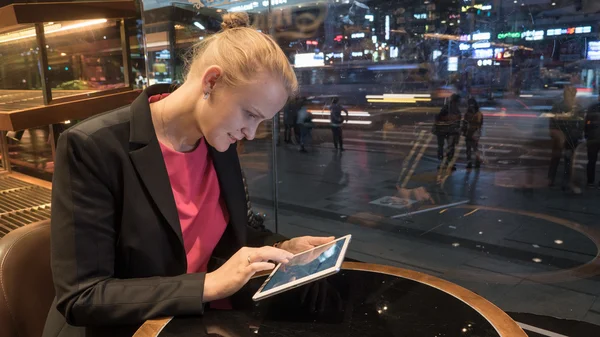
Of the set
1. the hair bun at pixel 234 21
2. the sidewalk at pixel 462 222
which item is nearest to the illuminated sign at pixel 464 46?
the sidewalk at pixel 462 222

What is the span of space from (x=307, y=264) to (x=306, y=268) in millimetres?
31

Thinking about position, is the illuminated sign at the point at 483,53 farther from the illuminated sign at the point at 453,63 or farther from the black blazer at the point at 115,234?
the black blazer at the point at 115,234

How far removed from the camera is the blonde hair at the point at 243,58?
102cm

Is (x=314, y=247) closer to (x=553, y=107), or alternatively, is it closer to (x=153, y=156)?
(x=153, y=156)

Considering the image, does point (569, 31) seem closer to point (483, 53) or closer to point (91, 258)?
point (483, 53)

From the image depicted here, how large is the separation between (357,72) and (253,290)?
19.5 ft

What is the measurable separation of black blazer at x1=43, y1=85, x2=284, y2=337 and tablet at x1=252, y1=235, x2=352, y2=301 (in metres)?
0.17

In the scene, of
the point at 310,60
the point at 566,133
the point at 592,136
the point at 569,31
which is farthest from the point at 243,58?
the point at 566,133

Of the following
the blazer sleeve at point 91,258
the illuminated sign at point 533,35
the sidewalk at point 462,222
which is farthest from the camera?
the illuminated sign at point 533,35

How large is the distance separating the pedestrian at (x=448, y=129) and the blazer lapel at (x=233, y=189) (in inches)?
199

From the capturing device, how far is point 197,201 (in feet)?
3.98

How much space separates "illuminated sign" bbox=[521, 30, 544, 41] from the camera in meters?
4.22

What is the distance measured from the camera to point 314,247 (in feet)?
4.07

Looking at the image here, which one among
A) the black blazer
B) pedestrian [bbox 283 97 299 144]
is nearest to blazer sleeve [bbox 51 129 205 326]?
the black blazer
